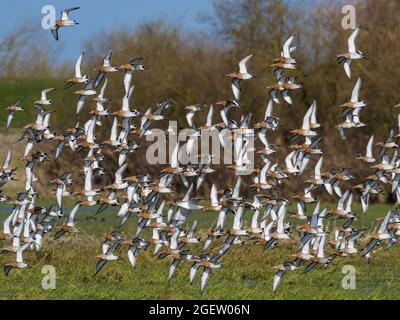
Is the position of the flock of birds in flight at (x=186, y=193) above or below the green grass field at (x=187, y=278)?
above

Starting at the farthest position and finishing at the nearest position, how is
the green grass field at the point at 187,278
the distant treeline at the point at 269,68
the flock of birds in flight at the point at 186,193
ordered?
the distant treeline at the point at 269,68 → the flock of birds in flight at the point at 186,193 → the green grass field at the point at 187,278

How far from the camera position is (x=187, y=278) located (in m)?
17.4

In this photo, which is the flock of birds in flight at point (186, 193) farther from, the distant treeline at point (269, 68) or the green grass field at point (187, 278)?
the distant treeline at point (269, 68)

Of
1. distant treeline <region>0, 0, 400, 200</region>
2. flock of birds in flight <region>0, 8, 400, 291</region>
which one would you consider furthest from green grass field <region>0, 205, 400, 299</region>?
distant treeline <region>0, 0, 400, 200</region>

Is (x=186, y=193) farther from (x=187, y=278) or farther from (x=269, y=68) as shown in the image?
(x=269, y=68)

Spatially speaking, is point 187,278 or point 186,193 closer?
point 187,278

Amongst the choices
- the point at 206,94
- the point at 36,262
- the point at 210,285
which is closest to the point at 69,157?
the point at 206,94

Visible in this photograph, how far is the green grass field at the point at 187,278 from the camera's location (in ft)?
52.9

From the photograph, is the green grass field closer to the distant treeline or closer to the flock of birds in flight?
the flock of birds in flight

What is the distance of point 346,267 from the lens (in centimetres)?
1889

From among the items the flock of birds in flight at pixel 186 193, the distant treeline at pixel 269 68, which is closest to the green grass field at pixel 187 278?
the flock of birds in flight at pixel 186 193

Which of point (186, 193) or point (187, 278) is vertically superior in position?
point (186, 193)

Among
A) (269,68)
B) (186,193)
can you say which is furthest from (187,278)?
(269,68)

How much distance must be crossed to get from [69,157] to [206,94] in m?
4.20
